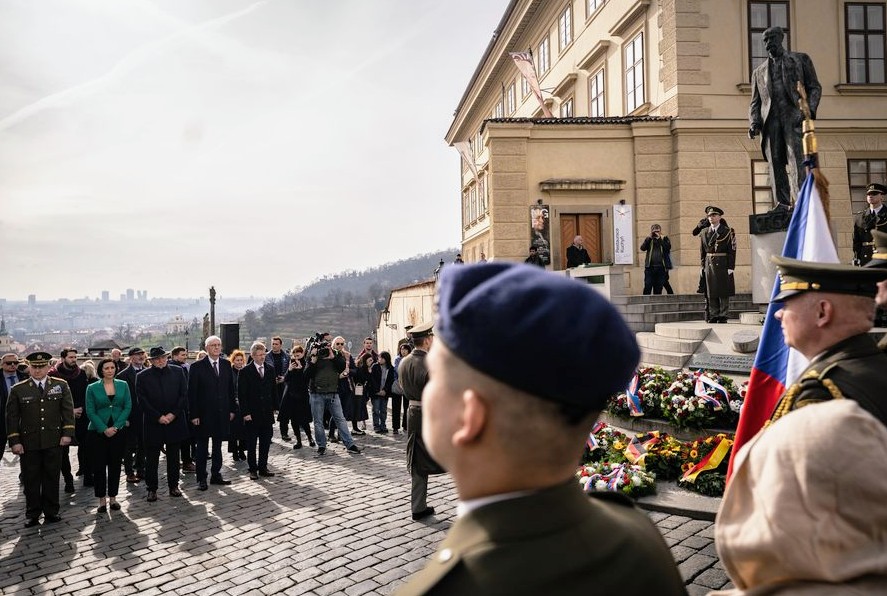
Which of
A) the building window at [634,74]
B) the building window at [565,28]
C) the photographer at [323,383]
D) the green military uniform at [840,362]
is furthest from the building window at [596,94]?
the green military uniform at [840,362]

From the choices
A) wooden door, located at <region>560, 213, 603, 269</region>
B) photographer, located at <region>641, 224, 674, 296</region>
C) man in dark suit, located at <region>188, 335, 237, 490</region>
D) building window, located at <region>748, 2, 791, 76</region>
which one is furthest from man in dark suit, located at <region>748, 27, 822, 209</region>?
building window, located at <region>748, 2, 791, 76</region>

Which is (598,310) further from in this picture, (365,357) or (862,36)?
(862,36)

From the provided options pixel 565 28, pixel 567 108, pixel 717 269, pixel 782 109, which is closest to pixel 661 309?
pixel 717 269

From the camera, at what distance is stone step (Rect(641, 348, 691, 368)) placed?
30.8ft

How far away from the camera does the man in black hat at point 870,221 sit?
10.2 m

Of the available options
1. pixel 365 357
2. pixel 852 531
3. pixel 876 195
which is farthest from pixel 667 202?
pixel 852 531

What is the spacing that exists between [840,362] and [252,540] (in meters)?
5.65

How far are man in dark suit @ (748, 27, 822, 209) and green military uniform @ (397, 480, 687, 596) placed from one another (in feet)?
34.8

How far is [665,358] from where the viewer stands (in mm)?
9641

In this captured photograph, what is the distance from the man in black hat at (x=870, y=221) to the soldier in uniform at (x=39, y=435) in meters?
11.9

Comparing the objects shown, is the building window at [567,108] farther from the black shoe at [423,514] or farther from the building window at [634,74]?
the black shoe at [423,514]

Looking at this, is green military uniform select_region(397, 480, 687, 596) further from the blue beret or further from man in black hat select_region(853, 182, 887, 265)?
man in black hat select_region(853, 182, 887, 265)

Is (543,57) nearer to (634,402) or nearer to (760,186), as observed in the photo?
(760,186)

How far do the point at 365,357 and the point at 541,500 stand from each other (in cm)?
1285
